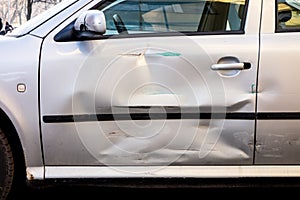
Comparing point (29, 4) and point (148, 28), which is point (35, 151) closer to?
point (148, 28)

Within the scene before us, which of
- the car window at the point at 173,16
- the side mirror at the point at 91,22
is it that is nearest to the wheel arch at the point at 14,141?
the side mirror at the point at 91,22

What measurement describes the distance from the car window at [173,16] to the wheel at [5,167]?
37.7 inches

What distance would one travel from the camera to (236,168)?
9.41ft

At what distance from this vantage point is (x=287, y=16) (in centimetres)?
298

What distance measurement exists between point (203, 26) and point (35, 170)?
4.59 ft

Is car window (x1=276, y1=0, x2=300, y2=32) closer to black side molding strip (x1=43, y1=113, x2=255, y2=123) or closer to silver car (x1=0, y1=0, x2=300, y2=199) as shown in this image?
silver car (x1=0, y1=0, x2=300, y2=199)

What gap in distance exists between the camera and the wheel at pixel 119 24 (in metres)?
2.99

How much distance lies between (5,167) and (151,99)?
1.02 m

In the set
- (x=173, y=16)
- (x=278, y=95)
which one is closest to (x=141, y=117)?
(x=173, y=16)

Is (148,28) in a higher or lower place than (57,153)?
higher

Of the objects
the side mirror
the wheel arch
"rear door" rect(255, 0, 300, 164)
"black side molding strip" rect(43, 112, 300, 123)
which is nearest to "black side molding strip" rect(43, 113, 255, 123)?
"black side molding strip" rect(43, 112, 300, 123)

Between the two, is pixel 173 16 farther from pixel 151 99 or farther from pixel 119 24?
pixel 151 99

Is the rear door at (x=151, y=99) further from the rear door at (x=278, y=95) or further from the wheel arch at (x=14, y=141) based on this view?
the wheel arch at (x=14, y=141)
